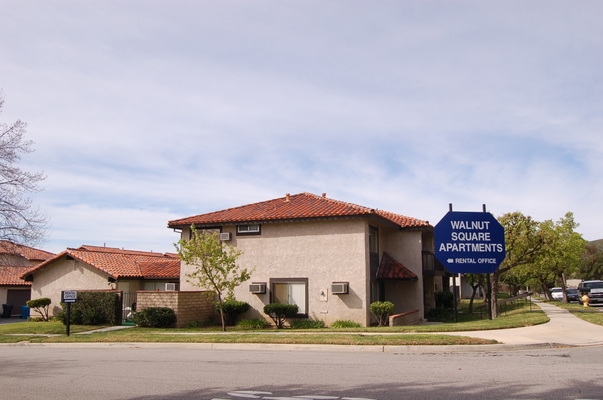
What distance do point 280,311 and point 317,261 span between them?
266 cm

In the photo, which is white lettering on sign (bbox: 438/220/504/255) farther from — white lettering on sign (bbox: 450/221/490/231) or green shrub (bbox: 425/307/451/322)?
green shrub (bbox: 425/307/451/322)

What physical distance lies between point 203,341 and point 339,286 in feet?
26.1

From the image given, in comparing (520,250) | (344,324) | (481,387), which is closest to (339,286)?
(344,324)

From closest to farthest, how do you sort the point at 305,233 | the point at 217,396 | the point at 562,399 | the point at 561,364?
the point at 562,399, the point at 217,396, the point at 561,364, the point at 305,233

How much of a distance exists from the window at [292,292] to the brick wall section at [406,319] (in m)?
3.87

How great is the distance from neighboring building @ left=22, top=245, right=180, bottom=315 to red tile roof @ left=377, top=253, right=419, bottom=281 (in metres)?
11.0

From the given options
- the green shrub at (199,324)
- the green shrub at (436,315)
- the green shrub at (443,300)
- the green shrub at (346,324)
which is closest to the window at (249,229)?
the green shrub at (199,324)

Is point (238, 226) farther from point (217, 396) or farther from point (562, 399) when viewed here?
point (562, 399)

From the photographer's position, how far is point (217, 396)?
8906 millimetres

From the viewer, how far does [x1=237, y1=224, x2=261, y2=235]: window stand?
26095mm

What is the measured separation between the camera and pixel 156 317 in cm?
2367

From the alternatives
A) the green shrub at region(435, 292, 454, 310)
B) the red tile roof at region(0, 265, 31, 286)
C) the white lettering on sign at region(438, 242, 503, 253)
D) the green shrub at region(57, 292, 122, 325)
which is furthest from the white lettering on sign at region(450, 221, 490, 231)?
the red tile roof at region(0, 265, 31, 286)

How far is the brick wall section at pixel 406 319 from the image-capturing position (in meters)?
22.6

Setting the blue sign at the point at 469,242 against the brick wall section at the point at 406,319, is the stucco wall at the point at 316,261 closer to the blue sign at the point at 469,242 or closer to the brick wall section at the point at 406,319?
the brick wall section at the point at 406,319
